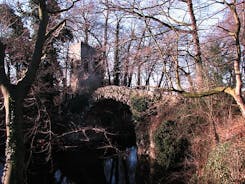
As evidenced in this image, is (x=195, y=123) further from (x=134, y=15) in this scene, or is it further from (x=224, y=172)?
(x=134, y=15)

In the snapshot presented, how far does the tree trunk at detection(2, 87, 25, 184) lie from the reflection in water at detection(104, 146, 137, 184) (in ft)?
21.7

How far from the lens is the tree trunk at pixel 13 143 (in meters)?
4.42

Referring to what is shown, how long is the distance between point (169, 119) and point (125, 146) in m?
8.52

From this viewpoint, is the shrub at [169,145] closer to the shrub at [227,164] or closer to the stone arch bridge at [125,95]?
the stone arch bridge at [125,95]

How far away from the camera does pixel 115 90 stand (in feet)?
50.6

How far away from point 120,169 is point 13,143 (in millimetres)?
9318

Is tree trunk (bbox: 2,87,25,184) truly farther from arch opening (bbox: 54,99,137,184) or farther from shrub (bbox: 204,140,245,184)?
shrub (bbox: 204,140,245,184)

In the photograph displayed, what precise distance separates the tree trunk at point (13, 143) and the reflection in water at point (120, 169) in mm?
6618

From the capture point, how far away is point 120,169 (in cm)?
1331

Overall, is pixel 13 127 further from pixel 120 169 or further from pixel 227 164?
pixel 120 169

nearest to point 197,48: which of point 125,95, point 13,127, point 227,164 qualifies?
→ point 227,164

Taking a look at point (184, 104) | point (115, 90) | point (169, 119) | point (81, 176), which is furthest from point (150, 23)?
point (115, 90)

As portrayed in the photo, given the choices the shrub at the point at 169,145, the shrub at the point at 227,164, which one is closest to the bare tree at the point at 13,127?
the shrub at the point at 227,164

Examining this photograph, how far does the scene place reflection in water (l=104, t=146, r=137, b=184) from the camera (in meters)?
11.9
